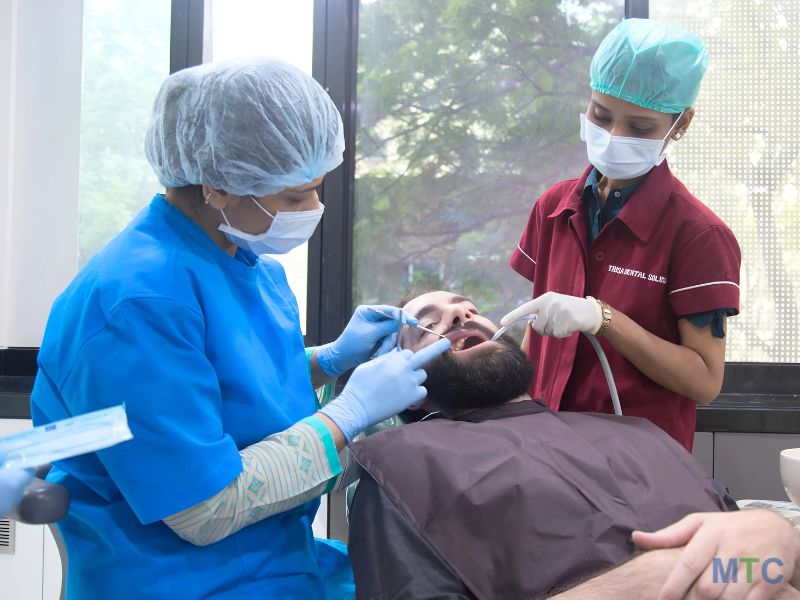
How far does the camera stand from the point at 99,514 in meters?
1.17

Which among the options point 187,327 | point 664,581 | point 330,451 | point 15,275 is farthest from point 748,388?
point 15,275

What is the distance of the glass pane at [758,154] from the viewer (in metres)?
2.84

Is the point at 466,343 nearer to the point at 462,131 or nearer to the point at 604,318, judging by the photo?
the point at 604,318

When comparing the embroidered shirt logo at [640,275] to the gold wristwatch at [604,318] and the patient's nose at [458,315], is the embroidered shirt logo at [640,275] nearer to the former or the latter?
the gold wristwatch at [604,318]

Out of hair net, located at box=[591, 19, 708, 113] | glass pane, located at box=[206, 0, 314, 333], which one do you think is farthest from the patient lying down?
glass pane, located at box=[206, 0, 314, 333]

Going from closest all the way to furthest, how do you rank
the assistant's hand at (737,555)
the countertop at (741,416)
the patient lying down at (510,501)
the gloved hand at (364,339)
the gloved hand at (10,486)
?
the gloved hand at (10,486) → the assistant's hand at (737,555) → the patient lying down at (510,501) → the gloved hand at (364,339) → the countertop at (741,416)

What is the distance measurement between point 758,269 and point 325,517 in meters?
1.86

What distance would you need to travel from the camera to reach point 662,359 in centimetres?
166

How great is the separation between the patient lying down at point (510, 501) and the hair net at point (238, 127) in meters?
0.54

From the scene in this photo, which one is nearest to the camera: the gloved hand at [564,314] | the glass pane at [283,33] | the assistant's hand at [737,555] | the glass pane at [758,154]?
the assistant's hand at [737,555]

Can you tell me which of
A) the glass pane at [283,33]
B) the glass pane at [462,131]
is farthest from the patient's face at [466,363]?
the glass pane at [283,33]

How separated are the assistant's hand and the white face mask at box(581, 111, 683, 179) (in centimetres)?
88

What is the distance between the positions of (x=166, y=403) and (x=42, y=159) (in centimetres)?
236
